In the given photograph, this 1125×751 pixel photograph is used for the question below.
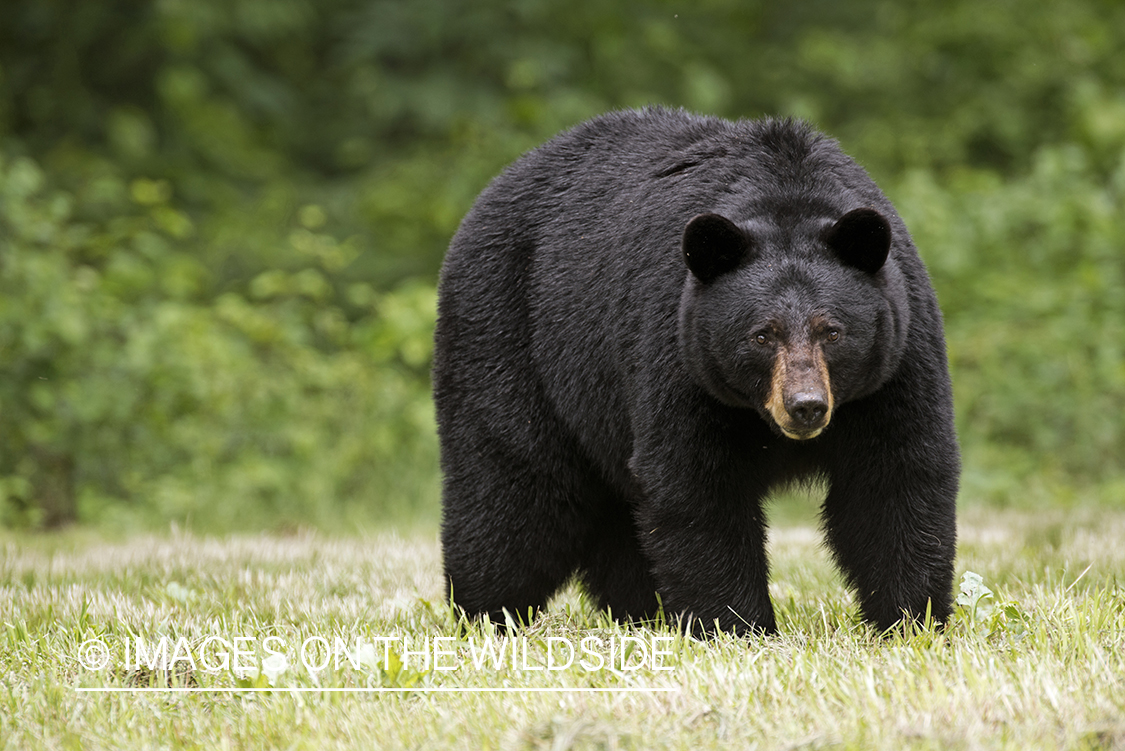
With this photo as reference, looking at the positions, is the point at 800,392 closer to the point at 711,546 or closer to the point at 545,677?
the point at 711,546

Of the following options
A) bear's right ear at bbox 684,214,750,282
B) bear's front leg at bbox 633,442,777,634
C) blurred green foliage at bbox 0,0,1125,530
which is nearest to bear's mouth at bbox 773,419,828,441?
bear's front leg at bbox 633,442,777,634

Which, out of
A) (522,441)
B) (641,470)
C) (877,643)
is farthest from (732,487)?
(522,441)

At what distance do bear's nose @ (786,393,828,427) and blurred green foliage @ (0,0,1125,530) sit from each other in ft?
15.6

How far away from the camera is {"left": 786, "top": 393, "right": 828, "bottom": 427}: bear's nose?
10.1 feet

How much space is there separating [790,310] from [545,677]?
1146 mm

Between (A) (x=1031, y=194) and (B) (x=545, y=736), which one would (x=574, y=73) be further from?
(B) (x=545, y=736)

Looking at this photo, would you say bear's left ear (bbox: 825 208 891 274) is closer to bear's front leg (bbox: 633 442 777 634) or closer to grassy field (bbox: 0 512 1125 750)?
bear's front leg (bbox: 633 442 777 634)

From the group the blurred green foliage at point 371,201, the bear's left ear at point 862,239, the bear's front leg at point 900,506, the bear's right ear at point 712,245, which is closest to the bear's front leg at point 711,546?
the bear's front leg at point 900,506

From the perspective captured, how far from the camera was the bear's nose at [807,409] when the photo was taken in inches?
121

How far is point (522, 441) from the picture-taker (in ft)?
13.7

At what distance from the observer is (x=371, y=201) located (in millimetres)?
10445

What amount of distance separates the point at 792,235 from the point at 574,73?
891cm

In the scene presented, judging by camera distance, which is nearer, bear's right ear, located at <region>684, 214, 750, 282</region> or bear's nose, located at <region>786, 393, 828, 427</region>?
bear's nose, located at <region>786, 393, 828, 427</region>

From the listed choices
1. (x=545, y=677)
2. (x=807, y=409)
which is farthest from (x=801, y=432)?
(x=545, y=677)
